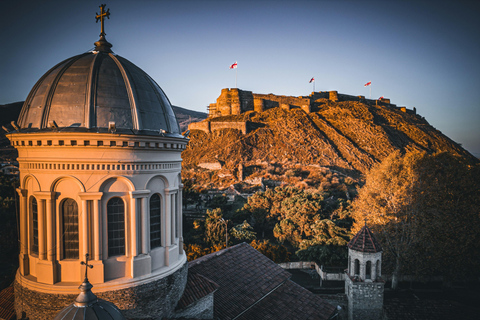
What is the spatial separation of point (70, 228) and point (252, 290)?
8.01 meters

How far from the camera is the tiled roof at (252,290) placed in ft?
38.4

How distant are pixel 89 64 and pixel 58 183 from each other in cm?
365

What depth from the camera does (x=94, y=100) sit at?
7902 millimetres

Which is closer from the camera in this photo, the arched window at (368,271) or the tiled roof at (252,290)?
the tiled roof at (252,290)

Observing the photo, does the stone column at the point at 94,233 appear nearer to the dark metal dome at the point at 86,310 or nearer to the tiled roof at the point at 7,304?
the dark metal dome at the point at 86,310

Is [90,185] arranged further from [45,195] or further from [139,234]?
[139,234]

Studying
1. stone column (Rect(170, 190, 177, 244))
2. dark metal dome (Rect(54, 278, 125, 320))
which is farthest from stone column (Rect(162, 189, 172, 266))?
dark metal dome (Rect(54, 278, 125, 320))

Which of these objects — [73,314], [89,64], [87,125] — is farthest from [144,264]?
[89,64]

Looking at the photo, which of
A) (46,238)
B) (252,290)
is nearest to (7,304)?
(46,238)

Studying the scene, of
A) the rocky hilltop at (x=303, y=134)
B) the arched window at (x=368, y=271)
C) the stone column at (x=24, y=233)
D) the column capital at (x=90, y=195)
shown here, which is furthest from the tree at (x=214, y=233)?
the rocky hilltop at (x=303, y=134)

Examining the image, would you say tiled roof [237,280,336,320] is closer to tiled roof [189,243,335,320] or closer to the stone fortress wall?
tiled roof [189,243,335,320]

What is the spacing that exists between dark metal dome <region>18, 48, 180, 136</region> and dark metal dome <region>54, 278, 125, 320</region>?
4.12 m

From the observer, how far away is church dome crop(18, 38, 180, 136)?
7770 mm

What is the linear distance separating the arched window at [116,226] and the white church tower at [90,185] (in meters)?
0.03
